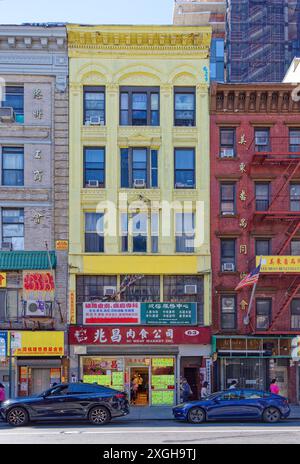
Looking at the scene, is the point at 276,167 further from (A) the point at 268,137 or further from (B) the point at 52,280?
(B) the point at 52,280

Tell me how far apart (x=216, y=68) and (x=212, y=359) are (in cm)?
6117

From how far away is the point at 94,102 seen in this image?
36.4m

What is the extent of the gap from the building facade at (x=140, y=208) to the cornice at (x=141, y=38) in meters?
0.05

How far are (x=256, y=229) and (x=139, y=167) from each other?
6343mm

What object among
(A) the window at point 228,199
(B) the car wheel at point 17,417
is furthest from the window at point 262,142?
(B) the car wheel at point 17,417

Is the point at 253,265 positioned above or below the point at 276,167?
below

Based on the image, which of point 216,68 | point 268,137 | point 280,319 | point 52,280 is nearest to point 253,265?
point 280,319

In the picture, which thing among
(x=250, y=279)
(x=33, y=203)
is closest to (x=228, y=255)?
(x=250, y=279)

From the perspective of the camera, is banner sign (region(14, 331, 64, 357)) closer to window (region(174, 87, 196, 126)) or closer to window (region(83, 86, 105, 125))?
window (region(83, 86, 105, 125))

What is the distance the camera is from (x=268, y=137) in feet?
120

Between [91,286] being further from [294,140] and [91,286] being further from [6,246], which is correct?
[294,140]

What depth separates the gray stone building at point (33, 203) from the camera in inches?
1350

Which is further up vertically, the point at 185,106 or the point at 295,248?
the point at 185,106

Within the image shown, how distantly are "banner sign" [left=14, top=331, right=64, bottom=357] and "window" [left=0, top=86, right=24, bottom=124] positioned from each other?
33.7ft
